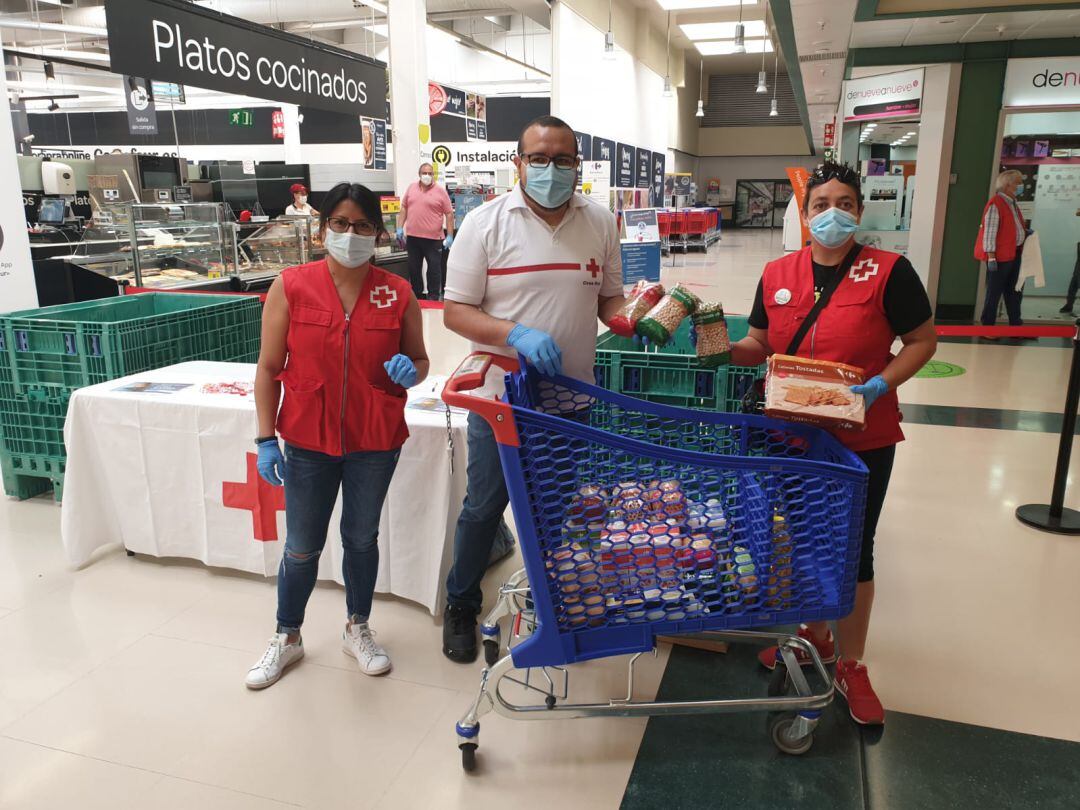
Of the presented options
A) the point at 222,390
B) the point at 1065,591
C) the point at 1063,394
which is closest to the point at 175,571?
the point at 222,390

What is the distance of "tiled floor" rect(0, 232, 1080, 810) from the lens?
218 centimetres

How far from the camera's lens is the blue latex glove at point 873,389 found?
6.79 feet

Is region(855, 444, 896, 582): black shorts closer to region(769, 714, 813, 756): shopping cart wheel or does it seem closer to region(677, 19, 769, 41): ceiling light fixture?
region(769, 714, 813, 756): shopping cart wheel

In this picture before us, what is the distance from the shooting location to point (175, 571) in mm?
3434

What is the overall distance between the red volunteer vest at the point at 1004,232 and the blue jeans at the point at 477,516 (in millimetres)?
7998

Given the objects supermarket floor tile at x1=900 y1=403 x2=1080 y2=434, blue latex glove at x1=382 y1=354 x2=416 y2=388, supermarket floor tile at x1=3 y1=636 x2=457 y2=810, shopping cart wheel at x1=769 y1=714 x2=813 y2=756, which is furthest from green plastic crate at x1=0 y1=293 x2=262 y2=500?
supermarket floor tile at x1=900 y1=403 x2=1080 y2=434

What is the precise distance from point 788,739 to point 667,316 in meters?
1.23

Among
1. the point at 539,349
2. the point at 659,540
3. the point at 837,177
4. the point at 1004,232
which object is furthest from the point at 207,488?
the point at 1004,232

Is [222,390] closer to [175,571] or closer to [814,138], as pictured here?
[175,571]

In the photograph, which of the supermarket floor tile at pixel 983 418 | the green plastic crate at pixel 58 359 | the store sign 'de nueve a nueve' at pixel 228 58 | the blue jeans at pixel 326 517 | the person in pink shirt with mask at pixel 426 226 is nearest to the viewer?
the blue jeans at pixel 326 517

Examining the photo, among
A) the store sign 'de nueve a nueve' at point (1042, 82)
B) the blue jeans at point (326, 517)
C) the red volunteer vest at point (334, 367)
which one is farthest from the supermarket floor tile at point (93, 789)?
the store sign 'de nueve a nueve' at point (1042, 82)

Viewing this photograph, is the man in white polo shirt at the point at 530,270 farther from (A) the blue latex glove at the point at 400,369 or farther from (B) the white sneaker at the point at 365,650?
(B) the white sneaker at the point at 365,650

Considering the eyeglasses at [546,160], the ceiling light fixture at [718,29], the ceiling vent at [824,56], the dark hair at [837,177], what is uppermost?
the ceiling light fixture at [718,29]

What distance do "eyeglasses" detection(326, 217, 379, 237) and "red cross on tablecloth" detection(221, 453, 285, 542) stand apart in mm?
1142
